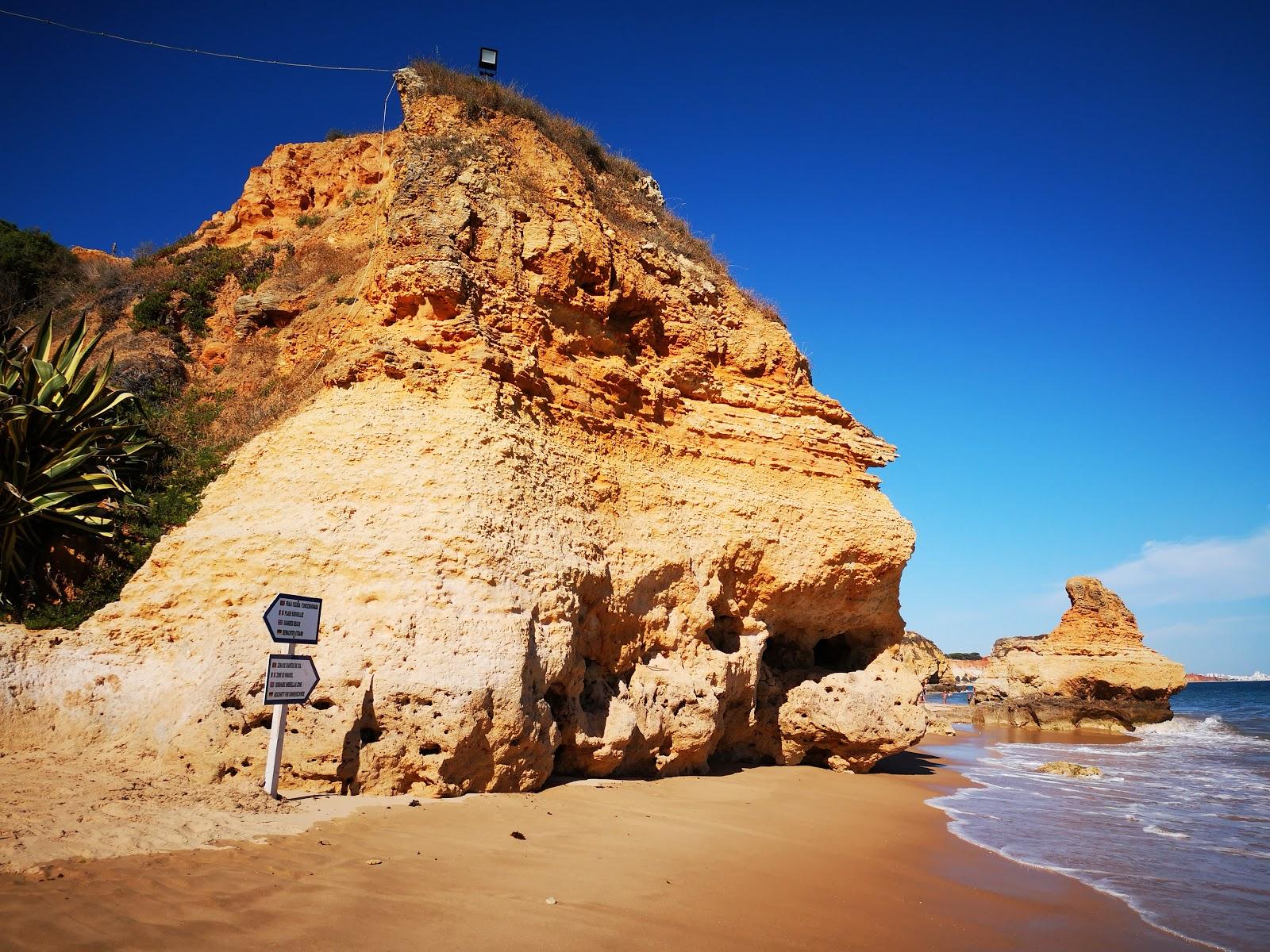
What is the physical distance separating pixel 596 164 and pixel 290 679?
36.9ft

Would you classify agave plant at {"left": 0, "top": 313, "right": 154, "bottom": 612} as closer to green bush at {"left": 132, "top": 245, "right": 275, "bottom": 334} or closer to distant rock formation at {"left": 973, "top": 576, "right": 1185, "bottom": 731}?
green bush at {"left": 132, "top": 245, "right": 275, "bottom": 334}

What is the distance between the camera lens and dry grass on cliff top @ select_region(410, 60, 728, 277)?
11.8m

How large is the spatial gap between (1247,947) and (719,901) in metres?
4.36

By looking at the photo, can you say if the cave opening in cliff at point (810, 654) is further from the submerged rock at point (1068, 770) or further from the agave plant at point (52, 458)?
the agave plant at point (52, 458)

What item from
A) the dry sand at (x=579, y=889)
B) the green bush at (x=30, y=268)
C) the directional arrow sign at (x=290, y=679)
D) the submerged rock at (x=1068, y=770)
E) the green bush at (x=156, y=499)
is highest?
the green bush at (x=30, y=268)

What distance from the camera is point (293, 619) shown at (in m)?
6.01

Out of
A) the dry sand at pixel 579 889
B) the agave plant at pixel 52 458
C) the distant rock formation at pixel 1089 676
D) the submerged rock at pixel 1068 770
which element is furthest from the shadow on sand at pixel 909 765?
the distant rock formation at pixel 1089 676

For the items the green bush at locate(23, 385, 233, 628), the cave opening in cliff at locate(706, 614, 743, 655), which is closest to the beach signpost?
the green bush at locate(23, 385, 233, 628)

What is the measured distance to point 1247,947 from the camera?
5832mm

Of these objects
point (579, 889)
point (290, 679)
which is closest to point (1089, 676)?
point (579, 889)

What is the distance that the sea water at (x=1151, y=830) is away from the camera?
6773 millimetres

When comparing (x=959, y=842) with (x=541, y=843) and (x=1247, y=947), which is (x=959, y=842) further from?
(x=541, y=843)

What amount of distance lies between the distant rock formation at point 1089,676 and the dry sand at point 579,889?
25.8 m

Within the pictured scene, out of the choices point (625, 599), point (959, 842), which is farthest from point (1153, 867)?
point (625, 599)
